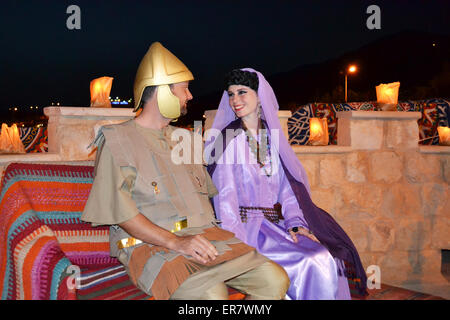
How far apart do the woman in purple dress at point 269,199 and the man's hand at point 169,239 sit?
600mm

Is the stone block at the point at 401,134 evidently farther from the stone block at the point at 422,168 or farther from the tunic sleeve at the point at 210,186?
the tunic sleeve at the point at 210,186

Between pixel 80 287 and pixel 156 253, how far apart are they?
526mm

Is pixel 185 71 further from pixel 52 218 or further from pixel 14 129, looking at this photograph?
pixel 14 129

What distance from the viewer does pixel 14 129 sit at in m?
4.38

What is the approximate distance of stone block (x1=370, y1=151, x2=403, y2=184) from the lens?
5016mm

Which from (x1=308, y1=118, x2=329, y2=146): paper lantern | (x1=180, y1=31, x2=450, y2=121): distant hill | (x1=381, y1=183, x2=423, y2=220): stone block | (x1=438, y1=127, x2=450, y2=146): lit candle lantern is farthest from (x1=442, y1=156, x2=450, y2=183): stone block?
(x1=180, y1=31, x2=450, y2=121): distant hill

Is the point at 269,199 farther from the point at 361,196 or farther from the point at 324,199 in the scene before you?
the point at 361,196

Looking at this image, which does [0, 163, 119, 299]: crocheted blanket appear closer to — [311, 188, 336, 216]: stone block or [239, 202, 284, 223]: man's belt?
[239, 202, 284, 223]: man's belt

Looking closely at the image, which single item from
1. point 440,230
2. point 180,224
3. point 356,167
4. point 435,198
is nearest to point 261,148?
point 180,224

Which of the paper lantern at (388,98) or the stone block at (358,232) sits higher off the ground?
the paper lantern at (388,98)

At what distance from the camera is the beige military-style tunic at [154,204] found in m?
2.20

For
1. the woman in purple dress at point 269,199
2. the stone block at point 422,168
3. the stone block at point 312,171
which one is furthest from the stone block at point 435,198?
the woman in purple dress at point 269,199

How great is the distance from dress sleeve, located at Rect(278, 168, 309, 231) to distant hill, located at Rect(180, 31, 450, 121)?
90.1 feet

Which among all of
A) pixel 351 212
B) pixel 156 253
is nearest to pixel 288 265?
pixel 156 253
